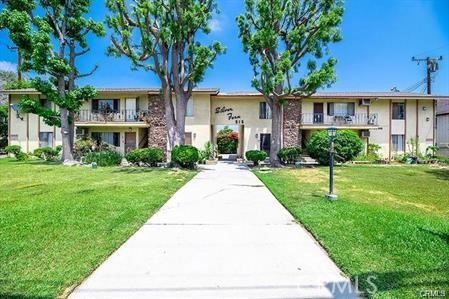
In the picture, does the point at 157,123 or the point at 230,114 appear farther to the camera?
the point at 230,114

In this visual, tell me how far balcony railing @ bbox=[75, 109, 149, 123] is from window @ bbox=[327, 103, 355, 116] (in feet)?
47.5

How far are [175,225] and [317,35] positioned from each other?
1475 cm

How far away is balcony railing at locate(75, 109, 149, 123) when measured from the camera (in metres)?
22.9

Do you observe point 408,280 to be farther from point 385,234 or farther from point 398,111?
point 398,111

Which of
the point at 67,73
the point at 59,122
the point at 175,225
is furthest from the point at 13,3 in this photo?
the point at 175,225

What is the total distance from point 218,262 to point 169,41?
14.6 meters

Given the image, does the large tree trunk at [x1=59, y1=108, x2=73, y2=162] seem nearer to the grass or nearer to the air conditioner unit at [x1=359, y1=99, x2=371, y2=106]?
the grass

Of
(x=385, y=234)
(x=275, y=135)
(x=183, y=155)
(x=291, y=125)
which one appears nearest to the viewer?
(x=385, y=234)

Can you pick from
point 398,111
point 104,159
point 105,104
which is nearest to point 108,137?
point 105,104

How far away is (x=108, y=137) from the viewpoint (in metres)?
24.2

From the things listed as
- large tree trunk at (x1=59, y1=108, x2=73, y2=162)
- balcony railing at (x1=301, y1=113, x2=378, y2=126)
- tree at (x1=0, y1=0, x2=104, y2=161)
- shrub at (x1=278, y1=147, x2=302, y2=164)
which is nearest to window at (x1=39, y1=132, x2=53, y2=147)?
tree at (x1=0, y1=0, x2=104, y2=161)

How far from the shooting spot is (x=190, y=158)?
16078mm

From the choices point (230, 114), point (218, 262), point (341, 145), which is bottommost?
point (218, 262)

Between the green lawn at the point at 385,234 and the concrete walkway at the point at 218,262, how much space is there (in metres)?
0.35
